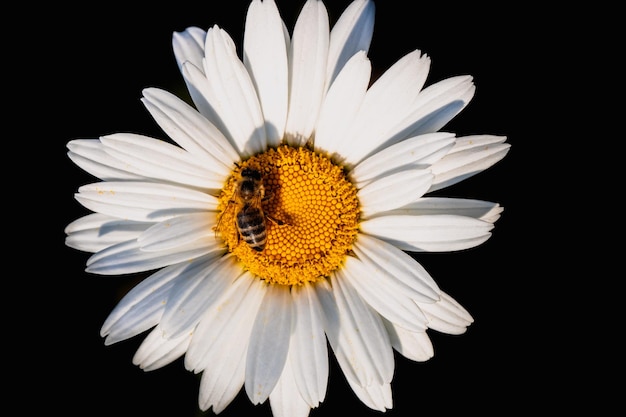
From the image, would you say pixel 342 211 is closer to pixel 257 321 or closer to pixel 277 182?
pixel 277 182

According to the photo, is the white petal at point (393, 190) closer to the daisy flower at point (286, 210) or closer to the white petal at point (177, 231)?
the daisy flower at point (286, 210)

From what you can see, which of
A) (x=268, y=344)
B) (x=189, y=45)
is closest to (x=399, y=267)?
(x=268, y=344)

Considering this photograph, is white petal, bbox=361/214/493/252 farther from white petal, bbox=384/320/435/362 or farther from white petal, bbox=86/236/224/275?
white petal, bbox=86/236/224/275

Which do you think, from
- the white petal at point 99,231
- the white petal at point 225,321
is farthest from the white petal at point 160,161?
the white petal at point 225,321

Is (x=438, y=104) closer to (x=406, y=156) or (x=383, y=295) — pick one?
(x=406, y=156)

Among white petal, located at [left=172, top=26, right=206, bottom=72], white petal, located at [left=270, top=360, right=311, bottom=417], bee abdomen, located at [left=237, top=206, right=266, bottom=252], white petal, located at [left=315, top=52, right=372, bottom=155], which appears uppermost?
white petal, located at [left=172, top=26, right=206, bottom=72]

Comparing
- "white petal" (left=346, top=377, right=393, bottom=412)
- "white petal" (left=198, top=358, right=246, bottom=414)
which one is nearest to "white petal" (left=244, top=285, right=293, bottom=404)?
"white petal" (left=198, top=358, right=246, bottom=414)

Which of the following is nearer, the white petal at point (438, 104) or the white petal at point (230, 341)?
the white petal at point (438, 104)

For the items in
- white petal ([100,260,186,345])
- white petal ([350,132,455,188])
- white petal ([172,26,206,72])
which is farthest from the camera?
white petal ([172,26,206,72])
